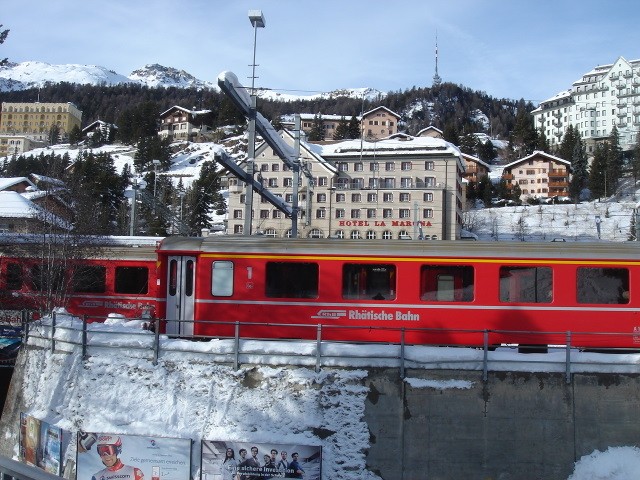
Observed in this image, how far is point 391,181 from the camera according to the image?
7262 centimetres

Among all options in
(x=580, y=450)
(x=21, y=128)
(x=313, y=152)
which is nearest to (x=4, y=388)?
(x=580, y=450)

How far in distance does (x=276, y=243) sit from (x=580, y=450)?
846 centimetres

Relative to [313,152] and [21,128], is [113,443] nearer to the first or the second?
[313,152]

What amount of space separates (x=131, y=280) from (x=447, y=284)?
12.7 metres

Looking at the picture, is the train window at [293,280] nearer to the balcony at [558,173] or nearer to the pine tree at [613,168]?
the pine tree at [613,168]

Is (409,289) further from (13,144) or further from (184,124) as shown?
(13,144)

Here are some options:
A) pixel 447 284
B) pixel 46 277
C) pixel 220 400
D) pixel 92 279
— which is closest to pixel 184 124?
pixel 46 277

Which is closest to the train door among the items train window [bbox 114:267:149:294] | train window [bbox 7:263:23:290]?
train window [bbox 114:267:149:294]

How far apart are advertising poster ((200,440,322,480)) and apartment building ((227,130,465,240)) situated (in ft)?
163

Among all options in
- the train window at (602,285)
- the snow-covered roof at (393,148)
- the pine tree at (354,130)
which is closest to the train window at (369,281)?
the train window at (602,285)

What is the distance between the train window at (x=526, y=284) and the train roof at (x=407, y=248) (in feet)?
1.25

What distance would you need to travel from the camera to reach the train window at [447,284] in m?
15.8

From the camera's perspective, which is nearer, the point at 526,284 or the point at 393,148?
the point at 526,284

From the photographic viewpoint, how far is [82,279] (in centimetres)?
2312
